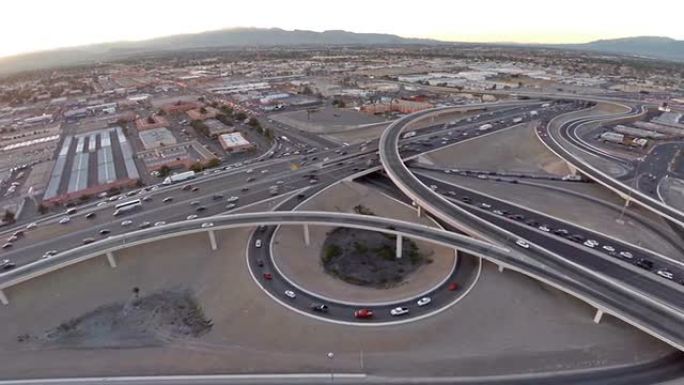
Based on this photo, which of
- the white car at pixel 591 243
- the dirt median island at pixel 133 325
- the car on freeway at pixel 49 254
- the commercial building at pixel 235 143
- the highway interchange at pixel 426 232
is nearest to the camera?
the highway interchange at pixel 426 232

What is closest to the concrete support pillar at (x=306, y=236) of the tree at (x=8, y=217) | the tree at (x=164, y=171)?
the tree at (x=164, y=171)

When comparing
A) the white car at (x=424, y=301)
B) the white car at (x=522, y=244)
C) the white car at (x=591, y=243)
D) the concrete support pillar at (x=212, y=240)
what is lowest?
the white car at (x=424, y=301)

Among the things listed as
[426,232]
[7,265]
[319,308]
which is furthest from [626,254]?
[7,265]

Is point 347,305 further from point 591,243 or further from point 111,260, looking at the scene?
point 111,260

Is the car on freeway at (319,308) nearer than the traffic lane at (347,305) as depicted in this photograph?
No

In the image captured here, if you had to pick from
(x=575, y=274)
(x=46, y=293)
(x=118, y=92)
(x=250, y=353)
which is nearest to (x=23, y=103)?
(x=118, y=92)

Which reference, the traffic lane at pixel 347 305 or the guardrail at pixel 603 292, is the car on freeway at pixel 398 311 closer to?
the traffic lane at pixel 347 305

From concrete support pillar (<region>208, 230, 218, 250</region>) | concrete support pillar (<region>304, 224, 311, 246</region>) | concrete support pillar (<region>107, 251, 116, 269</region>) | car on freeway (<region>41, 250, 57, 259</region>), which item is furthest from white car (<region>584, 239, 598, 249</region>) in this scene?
car on freeway (<region>41, 250, 57, 259</region>)
